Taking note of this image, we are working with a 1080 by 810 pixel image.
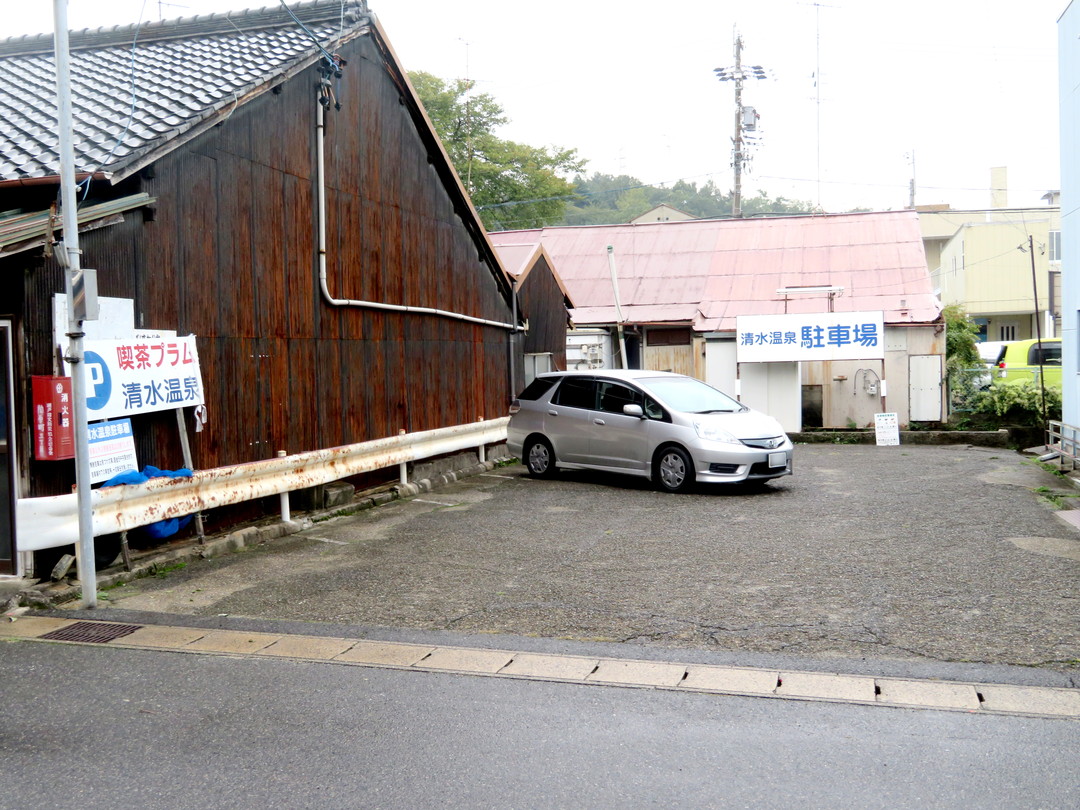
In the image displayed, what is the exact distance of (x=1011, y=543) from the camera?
9.26 m

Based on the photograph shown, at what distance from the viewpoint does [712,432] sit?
42.7 ft

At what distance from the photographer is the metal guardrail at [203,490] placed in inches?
297

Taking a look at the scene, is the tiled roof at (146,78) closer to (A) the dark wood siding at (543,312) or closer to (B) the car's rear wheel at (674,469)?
(B) the car's rear wheel at (674,469)

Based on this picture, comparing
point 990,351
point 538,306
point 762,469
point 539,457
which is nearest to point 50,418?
point 539,457

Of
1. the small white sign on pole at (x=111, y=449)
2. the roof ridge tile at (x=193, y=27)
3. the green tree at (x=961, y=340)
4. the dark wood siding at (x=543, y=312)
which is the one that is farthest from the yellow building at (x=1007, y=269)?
the small white sign on pole at (x=111, y=449)

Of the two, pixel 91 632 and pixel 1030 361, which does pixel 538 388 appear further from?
pixel 1030 361

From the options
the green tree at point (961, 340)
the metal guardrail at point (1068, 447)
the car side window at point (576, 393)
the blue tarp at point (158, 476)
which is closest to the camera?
the blue tarp at point (158, 476)

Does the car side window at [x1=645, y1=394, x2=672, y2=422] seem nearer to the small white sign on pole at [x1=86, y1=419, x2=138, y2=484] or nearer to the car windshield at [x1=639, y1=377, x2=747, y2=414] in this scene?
the car windshield at [x1=639, y1=377, x2=747, y2=414]

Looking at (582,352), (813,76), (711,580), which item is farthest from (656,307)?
(711,580)

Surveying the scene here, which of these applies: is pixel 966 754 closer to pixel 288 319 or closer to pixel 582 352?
pixel 288 319

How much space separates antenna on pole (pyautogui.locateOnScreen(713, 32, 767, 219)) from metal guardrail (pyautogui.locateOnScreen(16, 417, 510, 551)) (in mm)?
25032

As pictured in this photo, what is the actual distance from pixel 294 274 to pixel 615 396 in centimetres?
507

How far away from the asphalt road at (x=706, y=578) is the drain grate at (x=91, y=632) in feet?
1.29

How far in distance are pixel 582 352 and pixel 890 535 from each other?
15.9 m
